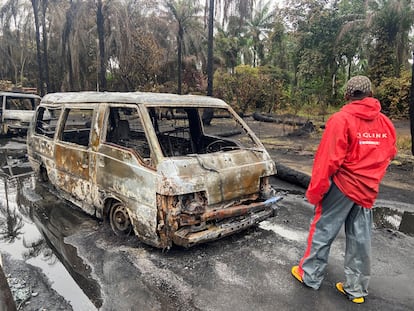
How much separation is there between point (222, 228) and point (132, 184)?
1.18 m

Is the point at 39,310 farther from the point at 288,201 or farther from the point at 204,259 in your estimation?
the point at 288,201

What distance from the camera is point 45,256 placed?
4047mm

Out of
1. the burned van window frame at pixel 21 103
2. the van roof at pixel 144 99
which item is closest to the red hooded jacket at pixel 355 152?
the van roof at pixel 144 99

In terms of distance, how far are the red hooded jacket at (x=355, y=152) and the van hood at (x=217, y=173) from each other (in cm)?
121

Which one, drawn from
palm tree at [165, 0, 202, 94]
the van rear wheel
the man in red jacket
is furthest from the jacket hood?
palm tree at [165, 0, 202, 94]

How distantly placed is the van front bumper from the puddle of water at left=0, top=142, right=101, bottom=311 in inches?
39.4

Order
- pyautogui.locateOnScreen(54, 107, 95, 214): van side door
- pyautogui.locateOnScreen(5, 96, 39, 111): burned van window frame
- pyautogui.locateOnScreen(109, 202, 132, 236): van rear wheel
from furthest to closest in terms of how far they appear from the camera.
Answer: pyautogui.locateOnScreen(5, 96, 39, 111): burned van window frame
pyautogui.locateOnScreen(54, 107, 95, 214): van side door
pyautogui.locateOnScreen(109, 202, 132, 236): van rear wheel

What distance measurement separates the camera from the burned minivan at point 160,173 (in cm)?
367

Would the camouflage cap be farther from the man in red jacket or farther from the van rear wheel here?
the van rear wheel

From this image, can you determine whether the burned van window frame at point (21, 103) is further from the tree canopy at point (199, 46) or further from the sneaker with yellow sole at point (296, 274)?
the sneaker with yellow sole at point (296, 274)

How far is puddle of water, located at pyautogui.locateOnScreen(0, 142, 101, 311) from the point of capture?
11.0ft

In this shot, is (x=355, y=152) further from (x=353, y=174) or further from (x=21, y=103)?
(x=21, y=103)

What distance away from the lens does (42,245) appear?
4332 mm

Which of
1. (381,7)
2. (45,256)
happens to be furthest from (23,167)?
(381,7)
